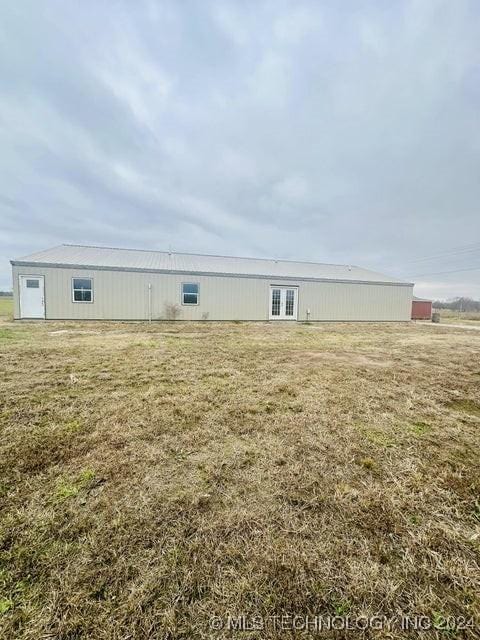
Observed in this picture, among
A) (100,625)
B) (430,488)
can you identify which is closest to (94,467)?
(100,625)

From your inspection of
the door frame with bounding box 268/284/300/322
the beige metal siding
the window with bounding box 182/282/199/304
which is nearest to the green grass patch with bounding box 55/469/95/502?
the beige metal siding

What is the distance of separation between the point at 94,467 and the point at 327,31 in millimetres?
15449

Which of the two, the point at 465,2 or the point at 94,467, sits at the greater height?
the point at 465,2

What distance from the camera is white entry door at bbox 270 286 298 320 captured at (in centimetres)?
1612

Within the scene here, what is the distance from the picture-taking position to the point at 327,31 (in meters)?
10.1

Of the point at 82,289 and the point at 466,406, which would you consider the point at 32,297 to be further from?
the point at 466,406

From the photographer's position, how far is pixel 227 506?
5.67ft

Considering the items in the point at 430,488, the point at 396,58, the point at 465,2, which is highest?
the point at 396,58

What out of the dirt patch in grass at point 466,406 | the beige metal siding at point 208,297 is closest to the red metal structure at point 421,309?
the beige metal siding at point 208,297

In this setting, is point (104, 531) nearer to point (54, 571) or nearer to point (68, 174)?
point (54, 571)

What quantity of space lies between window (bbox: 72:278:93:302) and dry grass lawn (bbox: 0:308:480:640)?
1074 centimetres

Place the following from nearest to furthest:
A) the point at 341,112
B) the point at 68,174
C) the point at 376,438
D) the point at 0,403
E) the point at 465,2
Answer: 1. the point at 376,438
2. the point at 0,403
3. the point at 465,2
4. the point at 341,112
5. the point at 68,174

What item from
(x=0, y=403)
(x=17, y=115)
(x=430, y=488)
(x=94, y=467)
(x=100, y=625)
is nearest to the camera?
(x=100, y=625)

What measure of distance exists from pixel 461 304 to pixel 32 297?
5353cm
